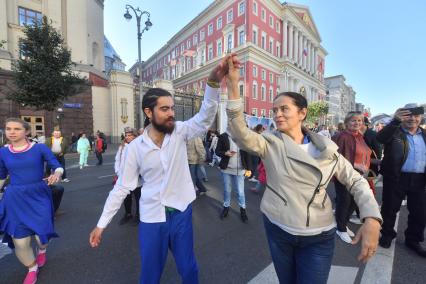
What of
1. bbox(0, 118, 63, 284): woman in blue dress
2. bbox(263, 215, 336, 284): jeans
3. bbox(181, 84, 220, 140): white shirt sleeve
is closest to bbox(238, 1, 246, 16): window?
bbox(0, 118, 63, 284): woman in blue dress

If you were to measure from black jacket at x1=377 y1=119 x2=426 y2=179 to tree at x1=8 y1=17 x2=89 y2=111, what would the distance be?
15.9m

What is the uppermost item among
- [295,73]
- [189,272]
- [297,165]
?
[295,73]

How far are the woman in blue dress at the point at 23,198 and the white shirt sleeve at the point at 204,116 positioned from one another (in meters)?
1.96

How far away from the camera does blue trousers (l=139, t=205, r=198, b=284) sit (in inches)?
78.0

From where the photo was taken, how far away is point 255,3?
128 ft

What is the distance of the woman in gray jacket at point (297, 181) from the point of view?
1.61 metres

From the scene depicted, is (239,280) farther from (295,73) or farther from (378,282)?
(295,73)

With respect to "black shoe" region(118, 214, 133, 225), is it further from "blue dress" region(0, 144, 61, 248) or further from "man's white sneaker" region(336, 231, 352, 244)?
"man's white sneaker" region(336, 231, 352, 244)

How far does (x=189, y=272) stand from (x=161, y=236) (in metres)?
0.39

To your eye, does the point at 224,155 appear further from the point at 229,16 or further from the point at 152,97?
the point at 229,16

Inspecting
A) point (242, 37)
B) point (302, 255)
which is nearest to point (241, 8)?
point (242, 37)

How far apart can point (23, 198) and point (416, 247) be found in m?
5.15

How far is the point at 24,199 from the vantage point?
277cm

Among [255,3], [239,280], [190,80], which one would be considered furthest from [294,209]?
[190,80]
